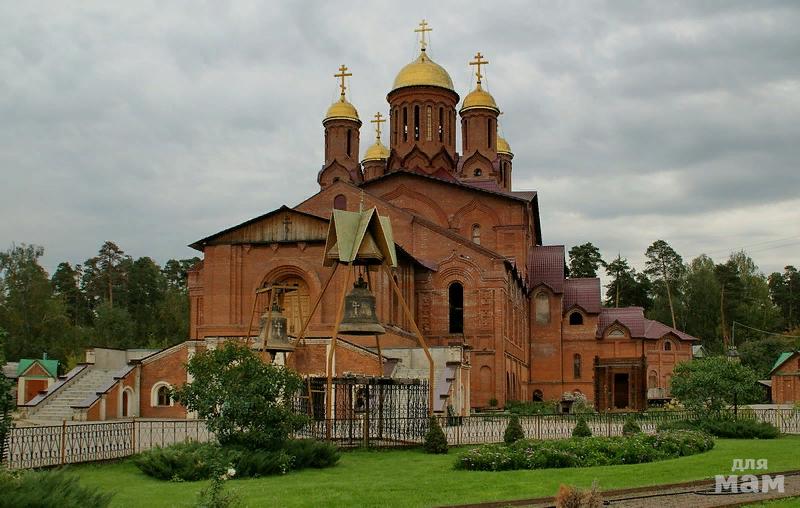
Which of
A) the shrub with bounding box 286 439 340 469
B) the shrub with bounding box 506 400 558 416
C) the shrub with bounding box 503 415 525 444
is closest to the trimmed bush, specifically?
the shrub with bounding box 503 415 525 444

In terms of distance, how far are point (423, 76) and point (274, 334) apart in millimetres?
25481

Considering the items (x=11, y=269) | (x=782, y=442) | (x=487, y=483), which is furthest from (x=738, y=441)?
(x=11, y=269)

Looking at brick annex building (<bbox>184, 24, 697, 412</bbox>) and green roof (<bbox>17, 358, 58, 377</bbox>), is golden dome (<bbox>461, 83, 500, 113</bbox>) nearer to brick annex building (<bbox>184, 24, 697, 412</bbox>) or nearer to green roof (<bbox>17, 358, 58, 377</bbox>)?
brick annex building (<bbox>184, 24, 697, 412</bbox>)

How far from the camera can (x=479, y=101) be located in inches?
1852

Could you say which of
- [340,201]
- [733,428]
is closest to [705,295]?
[340,201]

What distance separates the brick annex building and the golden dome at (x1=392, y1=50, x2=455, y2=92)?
0.08 metres

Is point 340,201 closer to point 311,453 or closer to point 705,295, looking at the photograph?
point 311,453

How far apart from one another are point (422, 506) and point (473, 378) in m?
26.5

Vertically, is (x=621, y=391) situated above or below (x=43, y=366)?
below

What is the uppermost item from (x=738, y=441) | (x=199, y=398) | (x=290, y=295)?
(x=290, y=295)

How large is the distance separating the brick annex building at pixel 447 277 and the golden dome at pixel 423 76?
0.27ft

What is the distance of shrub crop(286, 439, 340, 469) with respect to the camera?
595 inches

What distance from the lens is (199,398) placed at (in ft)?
50.9

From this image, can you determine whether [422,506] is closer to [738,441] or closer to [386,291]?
[738,441]
